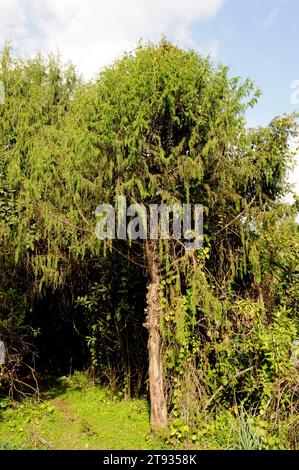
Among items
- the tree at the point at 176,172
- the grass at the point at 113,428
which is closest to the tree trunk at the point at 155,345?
the tree at the point at 176,172

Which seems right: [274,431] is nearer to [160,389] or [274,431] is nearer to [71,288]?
[160,389]

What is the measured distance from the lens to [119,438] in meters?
5.47

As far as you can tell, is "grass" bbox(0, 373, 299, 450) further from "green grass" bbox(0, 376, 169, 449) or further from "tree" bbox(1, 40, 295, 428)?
"tree" bbox(1, 40, 295, 428)

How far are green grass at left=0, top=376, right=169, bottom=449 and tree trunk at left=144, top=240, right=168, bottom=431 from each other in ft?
1.01

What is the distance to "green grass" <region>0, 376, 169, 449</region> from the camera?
529 centimetres

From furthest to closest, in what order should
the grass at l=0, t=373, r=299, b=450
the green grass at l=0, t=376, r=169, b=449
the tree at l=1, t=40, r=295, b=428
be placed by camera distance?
the green grass at l=0, t=376, r=169, b=449 → the tree at l=1, t=40, r=295, b=428 → the grass at l=0, t=373, r=299, b=450

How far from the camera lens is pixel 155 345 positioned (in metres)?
5.41

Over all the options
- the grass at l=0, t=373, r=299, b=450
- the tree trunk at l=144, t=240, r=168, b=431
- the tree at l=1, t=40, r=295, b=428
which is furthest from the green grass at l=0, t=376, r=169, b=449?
the tree at l=1, t=40, r=295, b=428

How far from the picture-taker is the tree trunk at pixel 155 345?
5.30 meters

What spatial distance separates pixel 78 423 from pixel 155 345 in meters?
2.03

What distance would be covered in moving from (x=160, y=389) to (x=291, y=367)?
1.72m

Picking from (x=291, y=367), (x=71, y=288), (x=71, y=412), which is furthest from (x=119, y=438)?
(x=71, y=288)

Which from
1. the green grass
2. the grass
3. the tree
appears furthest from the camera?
the green grass

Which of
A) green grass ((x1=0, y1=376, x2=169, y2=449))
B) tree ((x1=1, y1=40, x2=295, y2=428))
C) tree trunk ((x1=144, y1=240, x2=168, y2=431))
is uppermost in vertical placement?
tree ((x1=1, y1=40, x2=295, y2=428))
